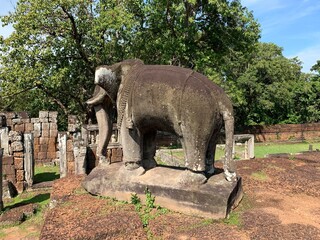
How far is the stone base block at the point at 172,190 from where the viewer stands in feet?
10.6

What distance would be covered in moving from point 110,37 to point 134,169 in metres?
14.0

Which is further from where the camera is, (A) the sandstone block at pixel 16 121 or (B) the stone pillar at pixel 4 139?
(A) the sandstone block at pixel 16 121

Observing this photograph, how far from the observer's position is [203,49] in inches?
698

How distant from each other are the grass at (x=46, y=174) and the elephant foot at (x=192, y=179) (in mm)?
8695

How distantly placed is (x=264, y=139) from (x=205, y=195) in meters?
21.4

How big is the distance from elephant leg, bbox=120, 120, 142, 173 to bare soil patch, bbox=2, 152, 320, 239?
1.65 feet

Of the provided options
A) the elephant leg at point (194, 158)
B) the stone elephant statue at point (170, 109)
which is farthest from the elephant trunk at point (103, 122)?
the elephant leg at point (194, 158)

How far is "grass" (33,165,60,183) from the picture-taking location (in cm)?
1134

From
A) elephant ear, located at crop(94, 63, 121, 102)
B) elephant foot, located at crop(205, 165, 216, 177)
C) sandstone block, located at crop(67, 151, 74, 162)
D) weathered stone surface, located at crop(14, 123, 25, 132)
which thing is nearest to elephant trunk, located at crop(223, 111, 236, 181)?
elephant foot, located at crop(205, 165, 216, 177)

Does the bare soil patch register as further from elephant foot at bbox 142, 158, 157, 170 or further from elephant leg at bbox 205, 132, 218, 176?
elephant foot at bbox 142, 158, 157, 170

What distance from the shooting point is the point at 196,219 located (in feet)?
10.5

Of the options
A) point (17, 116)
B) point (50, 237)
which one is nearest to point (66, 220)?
point (50, 237)

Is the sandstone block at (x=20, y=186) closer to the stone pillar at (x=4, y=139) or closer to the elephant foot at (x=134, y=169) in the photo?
the stone pillar at (x=4, y=139)

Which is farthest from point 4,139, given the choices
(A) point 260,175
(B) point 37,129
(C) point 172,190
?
(C) point 172,190
